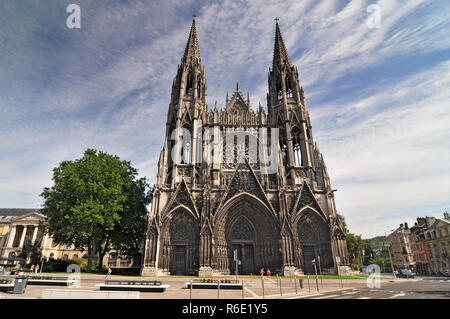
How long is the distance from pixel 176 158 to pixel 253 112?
14.0 metres

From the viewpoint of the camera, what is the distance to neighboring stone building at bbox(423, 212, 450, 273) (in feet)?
134

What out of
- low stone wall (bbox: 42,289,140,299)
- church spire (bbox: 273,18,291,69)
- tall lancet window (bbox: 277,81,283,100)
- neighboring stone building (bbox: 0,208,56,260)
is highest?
church spire (bbox: 273,18,291,69)

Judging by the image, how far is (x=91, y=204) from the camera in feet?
79.3

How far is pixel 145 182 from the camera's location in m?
32.2

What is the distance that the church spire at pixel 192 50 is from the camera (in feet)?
134

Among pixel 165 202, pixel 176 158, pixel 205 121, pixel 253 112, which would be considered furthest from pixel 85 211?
pixel 253 112

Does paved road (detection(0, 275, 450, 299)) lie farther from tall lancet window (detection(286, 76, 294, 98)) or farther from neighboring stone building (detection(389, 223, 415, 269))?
neighboring stone building (detection(389, 223, 415, 269))

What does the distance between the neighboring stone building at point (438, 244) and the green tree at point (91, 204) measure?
49.8 m

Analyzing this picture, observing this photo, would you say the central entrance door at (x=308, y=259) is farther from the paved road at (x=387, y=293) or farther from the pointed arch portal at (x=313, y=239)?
the paved road at (x=387, y=293)

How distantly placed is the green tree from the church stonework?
135 inches

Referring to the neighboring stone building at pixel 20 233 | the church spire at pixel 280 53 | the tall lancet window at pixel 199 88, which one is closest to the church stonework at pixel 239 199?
the tall lancet window at pixel 199 88

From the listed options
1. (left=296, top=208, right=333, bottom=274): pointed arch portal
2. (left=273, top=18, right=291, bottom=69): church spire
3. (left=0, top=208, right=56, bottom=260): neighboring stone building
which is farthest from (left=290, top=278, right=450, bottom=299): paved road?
(left=0, top=208, right=56, bottom=260): neighboring stone building

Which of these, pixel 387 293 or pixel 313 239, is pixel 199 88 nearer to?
pixel 313 239

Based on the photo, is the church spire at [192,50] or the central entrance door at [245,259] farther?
the church spire at [192,50]
